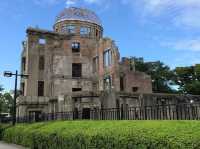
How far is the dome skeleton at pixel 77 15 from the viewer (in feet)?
155

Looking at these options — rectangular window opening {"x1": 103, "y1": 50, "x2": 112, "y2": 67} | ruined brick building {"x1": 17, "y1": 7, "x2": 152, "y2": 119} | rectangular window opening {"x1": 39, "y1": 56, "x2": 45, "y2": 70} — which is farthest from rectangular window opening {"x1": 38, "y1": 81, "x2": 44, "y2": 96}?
rectangular window opening {"x1": 103, "y1": 50, "x2": 112, "y2": 67}

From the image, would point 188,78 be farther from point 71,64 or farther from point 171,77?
point 71,64

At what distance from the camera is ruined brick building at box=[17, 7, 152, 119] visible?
40.4 meters

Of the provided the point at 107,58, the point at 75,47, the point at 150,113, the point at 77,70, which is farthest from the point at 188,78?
the point at 150,113

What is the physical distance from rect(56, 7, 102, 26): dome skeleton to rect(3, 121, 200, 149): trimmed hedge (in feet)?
116

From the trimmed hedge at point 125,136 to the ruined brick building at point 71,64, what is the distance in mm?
26187

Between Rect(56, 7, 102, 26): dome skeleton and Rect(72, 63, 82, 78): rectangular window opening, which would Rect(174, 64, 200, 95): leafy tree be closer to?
Rect(56, 7, 102, 26): dome skeleton

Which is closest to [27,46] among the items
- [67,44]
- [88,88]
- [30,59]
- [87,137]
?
[30,59]

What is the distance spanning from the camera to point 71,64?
45500 millimetres

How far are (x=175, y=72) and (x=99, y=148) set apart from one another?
51.6 metres

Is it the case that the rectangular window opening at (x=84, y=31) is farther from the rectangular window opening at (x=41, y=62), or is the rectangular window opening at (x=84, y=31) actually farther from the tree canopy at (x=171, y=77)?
the tree canopy at (x=171, y=77)

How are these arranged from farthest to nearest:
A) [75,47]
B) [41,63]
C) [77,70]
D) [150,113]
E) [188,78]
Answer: [188,78] < [75,47] < [77,70] < [41,63] < [150,113]

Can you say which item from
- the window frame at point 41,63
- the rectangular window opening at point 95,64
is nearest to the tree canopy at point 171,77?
the rectangular window opening at point 95,64

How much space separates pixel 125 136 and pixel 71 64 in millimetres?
37866
